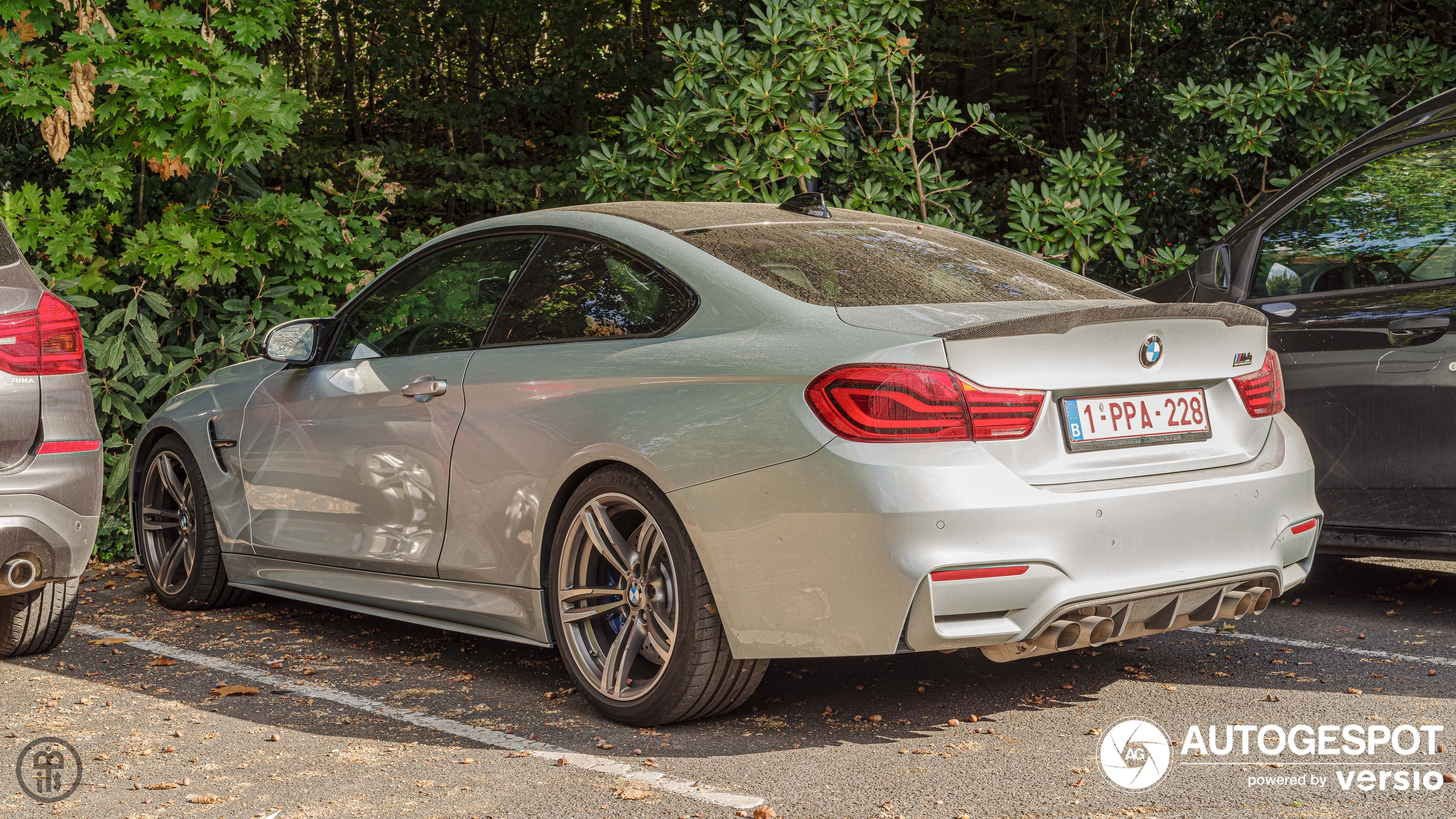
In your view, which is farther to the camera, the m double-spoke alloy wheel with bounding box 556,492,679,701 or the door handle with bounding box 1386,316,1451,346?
the door handle with bounding box 1386,316,1451,346

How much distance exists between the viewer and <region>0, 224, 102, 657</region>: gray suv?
4.20 meters

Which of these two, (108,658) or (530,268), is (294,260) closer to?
(108,658)

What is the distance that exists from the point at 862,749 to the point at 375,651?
2125 mm

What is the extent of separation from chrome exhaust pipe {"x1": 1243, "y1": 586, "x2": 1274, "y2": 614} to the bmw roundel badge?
0.69 metres

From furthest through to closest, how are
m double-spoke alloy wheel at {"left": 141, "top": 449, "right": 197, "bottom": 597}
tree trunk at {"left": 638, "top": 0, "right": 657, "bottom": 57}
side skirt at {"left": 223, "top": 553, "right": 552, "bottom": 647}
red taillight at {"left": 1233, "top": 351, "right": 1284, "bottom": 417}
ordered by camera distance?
tree trunk at {"left": 638, "top": 0, "right": 657, "bottom": 57} → m double-spoke alloy wheel at {"left": 141, "top": 449, "right": 197, "bottom": 597} → side skirt at {"left": 223, "top": 553, "right": 552, "bottom": 647} → red taillight at {"left": 1233, "top": 351, "right": 1284, "bottom": 417}

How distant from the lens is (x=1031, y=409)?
336 cm

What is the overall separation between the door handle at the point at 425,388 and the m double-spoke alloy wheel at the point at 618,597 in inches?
30.1

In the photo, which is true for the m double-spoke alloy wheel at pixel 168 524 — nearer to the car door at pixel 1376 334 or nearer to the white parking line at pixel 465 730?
the white parking line at pixel 465 730

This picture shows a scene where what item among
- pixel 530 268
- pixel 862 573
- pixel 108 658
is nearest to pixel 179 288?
pixel 108 658

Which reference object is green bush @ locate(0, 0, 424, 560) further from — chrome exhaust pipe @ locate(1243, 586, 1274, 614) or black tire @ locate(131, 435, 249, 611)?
chrome exhaust pipe @ locate(1243, 586, 1274, 614)

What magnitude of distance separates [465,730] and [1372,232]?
370cm

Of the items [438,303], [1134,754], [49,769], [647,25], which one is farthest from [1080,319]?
[647,25]

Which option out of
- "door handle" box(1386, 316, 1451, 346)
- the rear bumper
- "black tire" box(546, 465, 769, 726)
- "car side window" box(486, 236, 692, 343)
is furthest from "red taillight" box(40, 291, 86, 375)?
"door handle" box(1386, 316, 1451, 346)

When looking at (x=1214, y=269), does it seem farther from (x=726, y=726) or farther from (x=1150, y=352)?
(x=726, y=726)
